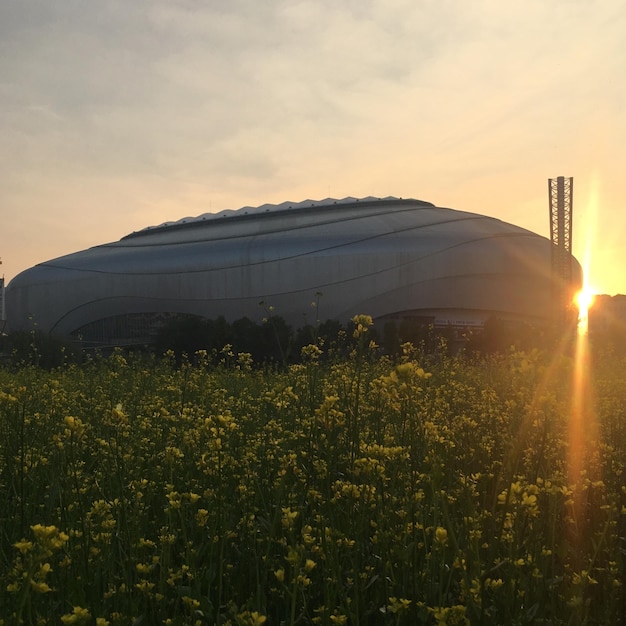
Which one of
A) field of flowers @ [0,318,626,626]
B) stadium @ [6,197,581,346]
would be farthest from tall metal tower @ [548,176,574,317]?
field of flowers @ [0,318,626,626]

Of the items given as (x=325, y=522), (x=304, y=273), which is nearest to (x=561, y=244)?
(x=304, y=273)

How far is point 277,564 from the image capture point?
2719 millimetres

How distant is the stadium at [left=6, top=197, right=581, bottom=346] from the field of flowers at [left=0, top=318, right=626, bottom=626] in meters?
43.7

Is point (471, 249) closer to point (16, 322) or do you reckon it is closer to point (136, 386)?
point (16, 322)

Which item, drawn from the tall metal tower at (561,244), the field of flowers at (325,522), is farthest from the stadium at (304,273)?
the field of flowers at (325,522)

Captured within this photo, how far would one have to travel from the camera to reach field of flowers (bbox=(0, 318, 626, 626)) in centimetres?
212

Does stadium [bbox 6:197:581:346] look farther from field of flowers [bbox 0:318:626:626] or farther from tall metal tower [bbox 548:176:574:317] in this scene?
field of flowers [bbox 0:318:626:626]

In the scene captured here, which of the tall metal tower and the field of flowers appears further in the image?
the tall metal tower

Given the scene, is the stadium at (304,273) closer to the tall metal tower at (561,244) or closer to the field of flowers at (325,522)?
Result: the tall metal tower at (561,244)

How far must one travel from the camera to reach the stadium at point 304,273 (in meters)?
51.2

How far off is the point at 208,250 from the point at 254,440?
5243 centimetres

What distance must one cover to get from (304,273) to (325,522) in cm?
4894

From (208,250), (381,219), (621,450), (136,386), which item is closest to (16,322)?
(208,250)

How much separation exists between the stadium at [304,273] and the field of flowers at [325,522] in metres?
43.7
